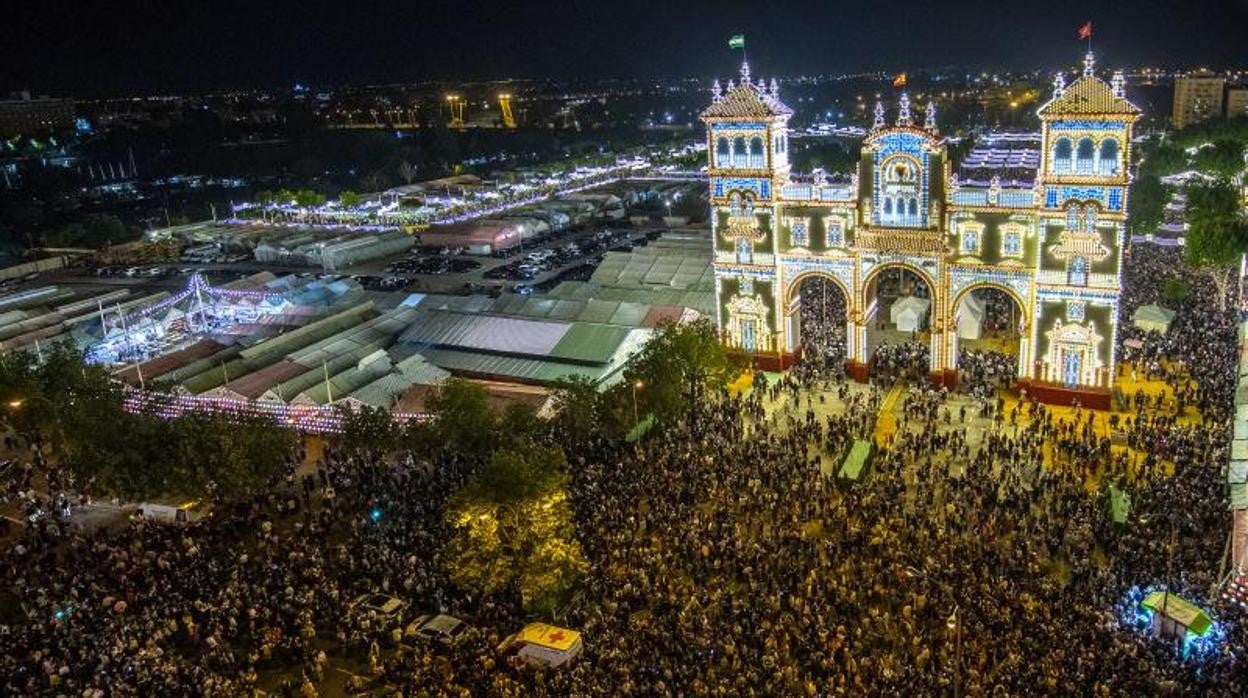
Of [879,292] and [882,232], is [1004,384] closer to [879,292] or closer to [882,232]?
[882,232]

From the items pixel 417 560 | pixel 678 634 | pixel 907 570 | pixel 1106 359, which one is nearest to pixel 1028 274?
pixel 1106 359

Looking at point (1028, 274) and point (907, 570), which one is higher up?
point (1028, 274)

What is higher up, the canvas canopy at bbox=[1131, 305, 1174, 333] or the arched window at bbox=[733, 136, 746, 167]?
the arched window at bbox=[733, 136, 746, 167]

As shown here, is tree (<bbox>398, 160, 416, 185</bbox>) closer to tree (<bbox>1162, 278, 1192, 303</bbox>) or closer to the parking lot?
the parking lot

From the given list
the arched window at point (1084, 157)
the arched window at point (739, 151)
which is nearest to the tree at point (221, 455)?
the arched window at point (739, 151)

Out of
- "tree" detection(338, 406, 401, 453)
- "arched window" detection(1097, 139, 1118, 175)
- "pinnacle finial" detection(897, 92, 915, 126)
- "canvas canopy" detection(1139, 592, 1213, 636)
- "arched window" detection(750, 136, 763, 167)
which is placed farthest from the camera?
"arched window" detection(750, 136, 763, 167)

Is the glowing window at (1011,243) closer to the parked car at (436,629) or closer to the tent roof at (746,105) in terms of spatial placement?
the tent roof at (746,105)

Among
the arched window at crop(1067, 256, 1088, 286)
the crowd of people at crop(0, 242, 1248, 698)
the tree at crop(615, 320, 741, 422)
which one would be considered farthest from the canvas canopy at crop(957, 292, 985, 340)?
the tree at crop(615, 320, 741, 422)
